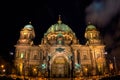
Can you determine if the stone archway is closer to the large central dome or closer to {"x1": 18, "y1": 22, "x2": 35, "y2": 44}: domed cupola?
{"x1": 18, "y1": 22, "x2": 35, "y2": 44}: domed cupola

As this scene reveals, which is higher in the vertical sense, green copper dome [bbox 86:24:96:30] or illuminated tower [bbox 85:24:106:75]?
green copper dome [bbox 86:24:96:30]

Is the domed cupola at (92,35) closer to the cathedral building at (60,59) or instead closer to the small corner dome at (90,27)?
the small corner dome at (90,27)

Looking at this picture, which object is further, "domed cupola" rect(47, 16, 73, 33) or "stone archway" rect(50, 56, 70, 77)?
"domed cupola" rect(47, 16, 73, 33)

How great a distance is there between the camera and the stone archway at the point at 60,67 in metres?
59.9

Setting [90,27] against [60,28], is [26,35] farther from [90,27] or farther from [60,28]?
[90,27]

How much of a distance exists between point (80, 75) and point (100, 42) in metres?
13.7

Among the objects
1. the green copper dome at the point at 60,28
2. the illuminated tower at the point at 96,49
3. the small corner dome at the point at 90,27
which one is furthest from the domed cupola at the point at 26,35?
the small corner dome at the point at 90,27

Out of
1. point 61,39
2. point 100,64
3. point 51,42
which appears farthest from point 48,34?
point 100,64

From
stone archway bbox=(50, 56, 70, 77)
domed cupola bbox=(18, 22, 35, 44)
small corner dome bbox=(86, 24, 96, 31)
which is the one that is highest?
small corner dome bbox=(86, 24, 96, 31)

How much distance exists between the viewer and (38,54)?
201 ft

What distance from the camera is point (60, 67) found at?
61.0m

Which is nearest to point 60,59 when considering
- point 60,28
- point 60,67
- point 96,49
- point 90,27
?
point 60,67

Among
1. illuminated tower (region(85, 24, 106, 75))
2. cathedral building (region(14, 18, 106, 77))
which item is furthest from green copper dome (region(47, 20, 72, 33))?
cathedral building (region(14, 18, 106, 77))

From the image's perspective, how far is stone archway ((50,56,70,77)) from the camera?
59.9 metres
